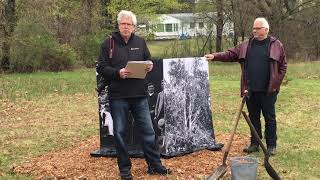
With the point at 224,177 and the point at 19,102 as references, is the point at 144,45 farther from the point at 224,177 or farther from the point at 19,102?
the point at 19,102

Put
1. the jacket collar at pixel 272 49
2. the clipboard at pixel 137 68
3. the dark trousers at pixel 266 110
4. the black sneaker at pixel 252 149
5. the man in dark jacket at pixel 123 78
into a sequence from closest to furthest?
the clipboard at pixel 137 68
the man in dark jacket at pixel 123 78
the jacket collar at pixel 272 49
the dark trousers at pixel 266 110
the black sneaker at pixel 252 149

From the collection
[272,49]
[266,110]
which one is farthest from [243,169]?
[272,49]

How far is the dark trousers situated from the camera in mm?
8117

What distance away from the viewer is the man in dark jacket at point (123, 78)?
6578 millimetres

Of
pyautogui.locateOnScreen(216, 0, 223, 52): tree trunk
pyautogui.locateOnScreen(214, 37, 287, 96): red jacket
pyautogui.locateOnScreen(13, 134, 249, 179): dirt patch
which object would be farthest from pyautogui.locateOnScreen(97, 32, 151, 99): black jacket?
pyautogui.locateOnScreen(216, 0, 223, 52): tree trunk

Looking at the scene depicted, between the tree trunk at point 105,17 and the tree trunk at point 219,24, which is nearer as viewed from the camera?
the tree trunk at point 105,17

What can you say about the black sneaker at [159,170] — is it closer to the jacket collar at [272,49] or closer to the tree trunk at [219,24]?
the jacket collar at [272,49]

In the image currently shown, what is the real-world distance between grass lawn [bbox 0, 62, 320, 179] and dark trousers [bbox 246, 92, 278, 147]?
0.35 m

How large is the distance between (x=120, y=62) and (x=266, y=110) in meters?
2.69

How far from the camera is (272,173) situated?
683cm

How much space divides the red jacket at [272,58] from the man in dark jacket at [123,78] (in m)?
1.74

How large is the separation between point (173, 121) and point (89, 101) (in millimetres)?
7869

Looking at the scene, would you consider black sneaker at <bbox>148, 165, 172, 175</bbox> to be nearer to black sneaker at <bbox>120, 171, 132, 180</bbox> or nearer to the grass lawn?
black sneaker at <bbox>120, 171, 132, 180</bbox>

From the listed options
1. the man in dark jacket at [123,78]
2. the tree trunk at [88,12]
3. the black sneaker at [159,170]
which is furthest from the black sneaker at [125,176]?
the tree trunk at [88,12]
